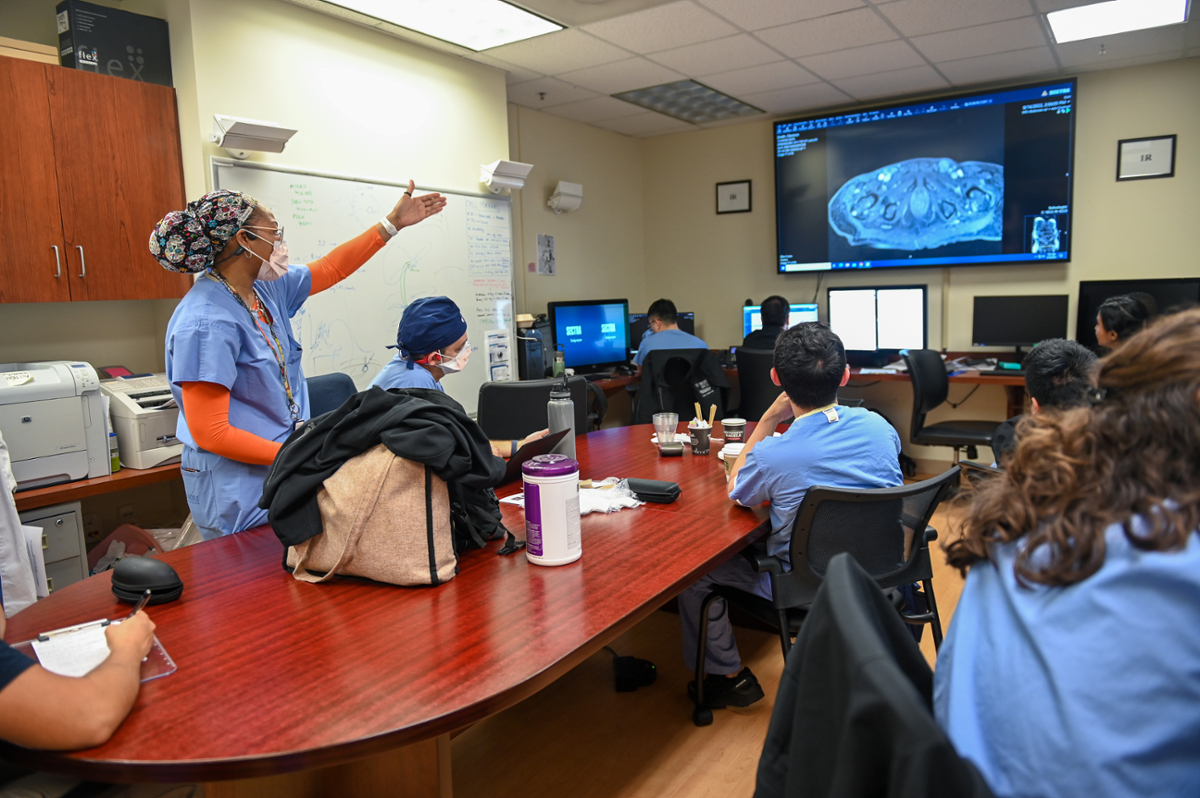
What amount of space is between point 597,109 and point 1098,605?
17.4 ft

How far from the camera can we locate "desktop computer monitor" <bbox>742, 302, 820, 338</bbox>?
5790mm

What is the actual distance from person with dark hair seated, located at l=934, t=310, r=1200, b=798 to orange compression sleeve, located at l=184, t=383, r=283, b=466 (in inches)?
65.7

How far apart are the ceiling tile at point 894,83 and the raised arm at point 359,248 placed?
353 cm

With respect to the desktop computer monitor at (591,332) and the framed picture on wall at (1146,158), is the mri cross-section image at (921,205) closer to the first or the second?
the framed picture on wall at (1146,158)

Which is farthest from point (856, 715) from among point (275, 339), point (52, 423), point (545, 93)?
point (545, 93)

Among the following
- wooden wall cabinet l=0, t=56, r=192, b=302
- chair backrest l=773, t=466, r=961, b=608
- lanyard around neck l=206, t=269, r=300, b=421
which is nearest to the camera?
chair backrest l=773, t=466, r=961, b=608

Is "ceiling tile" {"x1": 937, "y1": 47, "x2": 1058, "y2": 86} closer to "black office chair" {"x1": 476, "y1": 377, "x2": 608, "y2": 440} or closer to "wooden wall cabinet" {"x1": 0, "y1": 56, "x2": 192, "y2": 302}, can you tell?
"black office chair" {"x1": 476, "y1": 377, "x2": 608, "y2": 440}

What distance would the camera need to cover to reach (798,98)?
17.6 ft

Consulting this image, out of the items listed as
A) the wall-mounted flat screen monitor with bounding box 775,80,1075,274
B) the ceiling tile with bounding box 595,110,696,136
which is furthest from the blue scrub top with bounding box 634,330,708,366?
the ceiling tile with bounding box 595,110,696,136

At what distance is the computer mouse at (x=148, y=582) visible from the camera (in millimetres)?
1422

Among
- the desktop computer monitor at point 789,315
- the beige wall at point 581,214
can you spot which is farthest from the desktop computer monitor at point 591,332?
the desktop computer monitor at point 789,315

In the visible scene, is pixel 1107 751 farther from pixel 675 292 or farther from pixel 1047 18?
pixel 675 292

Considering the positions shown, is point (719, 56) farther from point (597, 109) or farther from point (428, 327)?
point (428, 327)

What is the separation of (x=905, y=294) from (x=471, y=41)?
3.39 metres
